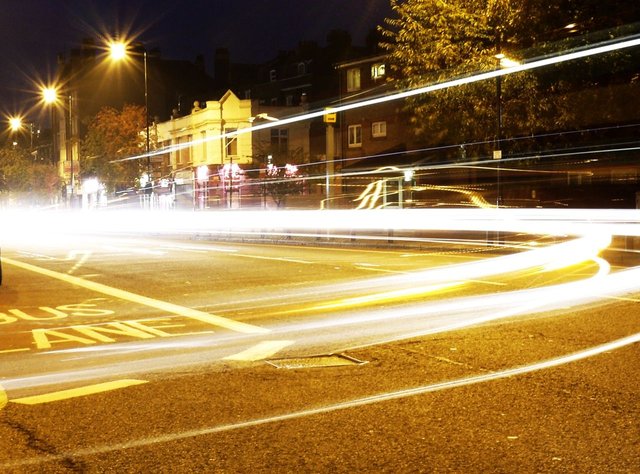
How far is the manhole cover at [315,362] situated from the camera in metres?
7.77

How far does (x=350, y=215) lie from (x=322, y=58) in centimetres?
4079

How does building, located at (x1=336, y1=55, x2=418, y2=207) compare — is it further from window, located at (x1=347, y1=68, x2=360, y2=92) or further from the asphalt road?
the asphalt road

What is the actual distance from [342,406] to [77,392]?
7.24ft

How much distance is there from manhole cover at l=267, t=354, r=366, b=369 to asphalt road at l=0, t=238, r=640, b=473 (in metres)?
0.04

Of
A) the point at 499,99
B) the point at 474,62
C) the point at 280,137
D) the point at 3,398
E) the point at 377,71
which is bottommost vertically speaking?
the point at 3,398

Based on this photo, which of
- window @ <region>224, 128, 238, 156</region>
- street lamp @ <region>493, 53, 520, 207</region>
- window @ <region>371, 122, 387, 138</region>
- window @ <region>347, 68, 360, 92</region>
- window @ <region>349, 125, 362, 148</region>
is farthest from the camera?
window @ <region>224, 128, 238, 156</region>

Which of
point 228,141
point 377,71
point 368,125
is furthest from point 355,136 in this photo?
point 228,141

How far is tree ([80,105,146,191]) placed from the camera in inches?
2446

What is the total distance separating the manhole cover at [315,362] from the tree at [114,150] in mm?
54651

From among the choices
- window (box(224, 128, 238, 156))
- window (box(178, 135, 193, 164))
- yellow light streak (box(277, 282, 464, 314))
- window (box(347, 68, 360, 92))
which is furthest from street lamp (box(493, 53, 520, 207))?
window (box(178, 135, 193, 164))

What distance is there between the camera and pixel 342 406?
20.5ft

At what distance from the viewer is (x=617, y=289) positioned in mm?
13336

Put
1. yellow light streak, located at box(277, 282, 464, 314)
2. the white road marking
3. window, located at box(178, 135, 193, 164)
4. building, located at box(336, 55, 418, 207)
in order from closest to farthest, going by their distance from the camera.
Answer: the white road marking, yellow light streak, located at box(277, 282, 464, 314), building, located at box(336, 55, 418, 207), window, located at box(178, 135, 193, 164)

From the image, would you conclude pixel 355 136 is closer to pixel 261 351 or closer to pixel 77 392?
pixel 261 351
